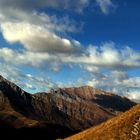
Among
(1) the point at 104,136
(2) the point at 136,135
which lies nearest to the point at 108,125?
(1) the point at 104,136

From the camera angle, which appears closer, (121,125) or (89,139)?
(121,125)

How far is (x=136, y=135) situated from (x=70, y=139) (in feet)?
75.7

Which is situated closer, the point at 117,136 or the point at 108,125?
the point at 117,136

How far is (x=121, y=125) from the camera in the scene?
56312 mm

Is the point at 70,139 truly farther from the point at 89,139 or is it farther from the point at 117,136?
the point at 117,136

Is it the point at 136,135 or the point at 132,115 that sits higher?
the point at 132,115

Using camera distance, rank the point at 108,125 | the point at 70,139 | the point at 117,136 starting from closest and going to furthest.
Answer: the point at 117,136
the point at 108,125
the point at 70,139

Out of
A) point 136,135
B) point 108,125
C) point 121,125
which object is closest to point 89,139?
point 108,125

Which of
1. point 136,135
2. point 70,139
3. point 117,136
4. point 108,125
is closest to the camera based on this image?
point 136,135

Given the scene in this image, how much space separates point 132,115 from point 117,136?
13.5ft

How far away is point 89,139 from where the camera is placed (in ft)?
206

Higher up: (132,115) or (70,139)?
(132,115)

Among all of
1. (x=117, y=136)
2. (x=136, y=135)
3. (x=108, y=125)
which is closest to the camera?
(x=136, y=135)

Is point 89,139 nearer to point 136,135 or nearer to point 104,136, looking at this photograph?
point 104,136
